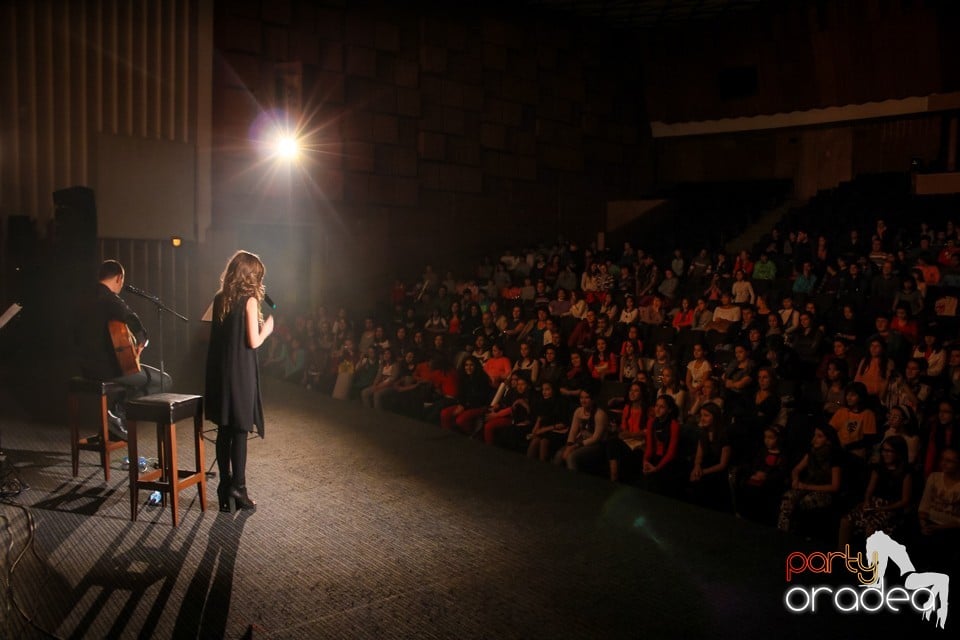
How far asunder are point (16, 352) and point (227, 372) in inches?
212

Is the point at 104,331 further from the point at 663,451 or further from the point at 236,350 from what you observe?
the point at 663,451

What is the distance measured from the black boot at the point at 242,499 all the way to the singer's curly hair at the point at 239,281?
87 centimetres

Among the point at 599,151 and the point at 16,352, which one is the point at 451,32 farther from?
the point at 16,352

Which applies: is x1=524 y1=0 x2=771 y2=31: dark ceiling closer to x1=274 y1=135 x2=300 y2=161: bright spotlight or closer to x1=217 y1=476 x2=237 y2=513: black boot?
x1=274 y1=135 x2=300 y2=161: bright spotlight

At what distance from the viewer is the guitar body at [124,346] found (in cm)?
425

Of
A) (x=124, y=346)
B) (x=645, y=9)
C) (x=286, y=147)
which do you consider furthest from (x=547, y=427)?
(x=645, y=9)

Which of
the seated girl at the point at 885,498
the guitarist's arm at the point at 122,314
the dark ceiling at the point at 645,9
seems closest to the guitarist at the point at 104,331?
the guitarist's arm at the point at 122,314

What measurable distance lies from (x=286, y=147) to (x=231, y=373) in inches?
286

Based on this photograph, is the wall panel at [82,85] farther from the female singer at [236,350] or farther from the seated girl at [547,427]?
the seated girl at [547,427]

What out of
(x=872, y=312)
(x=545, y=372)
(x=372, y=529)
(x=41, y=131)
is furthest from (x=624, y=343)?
(x=41, y=131)

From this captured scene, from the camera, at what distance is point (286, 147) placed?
1034 cm

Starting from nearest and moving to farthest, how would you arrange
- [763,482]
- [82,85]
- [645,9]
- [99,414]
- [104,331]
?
1. [763,482]
2. [104,331]
3. [99,414]
4. [82,85]
5. [645,9]

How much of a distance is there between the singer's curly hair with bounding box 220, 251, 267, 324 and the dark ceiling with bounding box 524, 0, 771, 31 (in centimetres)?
1048

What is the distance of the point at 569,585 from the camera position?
3.08m
